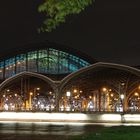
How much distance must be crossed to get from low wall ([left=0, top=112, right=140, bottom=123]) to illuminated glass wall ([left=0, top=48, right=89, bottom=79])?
63798mm

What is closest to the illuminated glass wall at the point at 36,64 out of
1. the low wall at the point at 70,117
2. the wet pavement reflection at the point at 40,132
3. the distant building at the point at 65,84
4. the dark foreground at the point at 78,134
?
the distant building at the point at 65,84

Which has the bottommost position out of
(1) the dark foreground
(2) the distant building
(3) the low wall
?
(1) the dark foreground

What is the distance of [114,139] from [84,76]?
55155 mm

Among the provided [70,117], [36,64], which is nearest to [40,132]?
[70,117]

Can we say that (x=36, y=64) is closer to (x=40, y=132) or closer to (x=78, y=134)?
(x=40, y=132)

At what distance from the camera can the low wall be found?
65.0 metres

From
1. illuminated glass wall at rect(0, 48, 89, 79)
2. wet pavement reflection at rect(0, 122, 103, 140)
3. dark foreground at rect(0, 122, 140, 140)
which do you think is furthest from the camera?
illuminated glass wall at rect(0, 48, 89, 79)

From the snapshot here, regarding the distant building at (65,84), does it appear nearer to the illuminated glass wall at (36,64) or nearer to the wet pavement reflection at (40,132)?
the illuminated glass wall at (36,64)

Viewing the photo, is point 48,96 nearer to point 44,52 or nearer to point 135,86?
point 44,52

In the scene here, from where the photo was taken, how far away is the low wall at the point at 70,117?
2559 inches

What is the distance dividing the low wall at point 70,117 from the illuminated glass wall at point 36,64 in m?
63.8

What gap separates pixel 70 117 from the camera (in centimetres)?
6969

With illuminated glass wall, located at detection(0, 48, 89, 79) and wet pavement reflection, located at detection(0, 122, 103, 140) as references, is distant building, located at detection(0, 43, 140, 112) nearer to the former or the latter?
illuminated glass wall, located at detection(0, 48, 89, 79)

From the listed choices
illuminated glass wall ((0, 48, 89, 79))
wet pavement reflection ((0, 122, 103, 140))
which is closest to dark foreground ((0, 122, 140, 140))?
wet pavement reflection ((0, 122, 103, 140))
